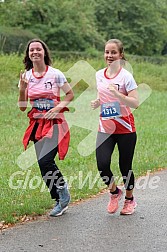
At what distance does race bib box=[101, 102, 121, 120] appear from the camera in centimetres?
614

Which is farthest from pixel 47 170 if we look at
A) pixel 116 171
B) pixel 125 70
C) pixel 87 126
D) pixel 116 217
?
pixel 87 126

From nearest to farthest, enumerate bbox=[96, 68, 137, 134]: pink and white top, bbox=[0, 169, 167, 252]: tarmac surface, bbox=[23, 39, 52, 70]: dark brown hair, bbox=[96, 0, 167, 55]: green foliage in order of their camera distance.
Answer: bbox=[0, 169, 167, 252]: tarmac surface
bbox=[96, 68, 137, 134]: pink and white top
bbox=[23, 39, 52, 70]: dark brown hair
bbox=[96, 0, 167, 55]: green foliage

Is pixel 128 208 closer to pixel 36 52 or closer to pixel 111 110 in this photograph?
pixel 111 110

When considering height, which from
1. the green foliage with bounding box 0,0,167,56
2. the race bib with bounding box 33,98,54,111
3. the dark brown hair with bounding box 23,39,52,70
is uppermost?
the green foliage with bounding box 0,0,167,56

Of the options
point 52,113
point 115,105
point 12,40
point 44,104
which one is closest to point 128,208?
point 115,105

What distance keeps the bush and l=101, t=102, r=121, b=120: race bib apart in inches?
848

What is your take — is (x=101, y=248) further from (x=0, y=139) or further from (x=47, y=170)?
(x=0, y=139)

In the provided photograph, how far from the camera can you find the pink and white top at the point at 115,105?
20.0 feet

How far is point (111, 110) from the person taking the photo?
6.16 m

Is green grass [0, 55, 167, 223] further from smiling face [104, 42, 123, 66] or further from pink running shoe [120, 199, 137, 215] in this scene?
smiling face [104, 42, 123, 66]

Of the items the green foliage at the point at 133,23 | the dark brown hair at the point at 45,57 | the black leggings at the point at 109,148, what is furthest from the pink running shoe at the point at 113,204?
the green foliage at the point at 133,23

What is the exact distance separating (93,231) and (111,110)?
134cm

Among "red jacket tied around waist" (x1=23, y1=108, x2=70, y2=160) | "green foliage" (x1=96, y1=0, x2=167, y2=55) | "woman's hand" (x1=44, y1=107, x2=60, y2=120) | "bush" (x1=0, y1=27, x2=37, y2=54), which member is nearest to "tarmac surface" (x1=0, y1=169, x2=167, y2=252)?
"red jacket tied around waist" (x1=23, y1=108, x2=70, y2=160)

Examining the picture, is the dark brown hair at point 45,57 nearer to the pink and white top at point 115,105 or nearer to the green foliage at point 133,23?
the pink and white top at point 115,105
